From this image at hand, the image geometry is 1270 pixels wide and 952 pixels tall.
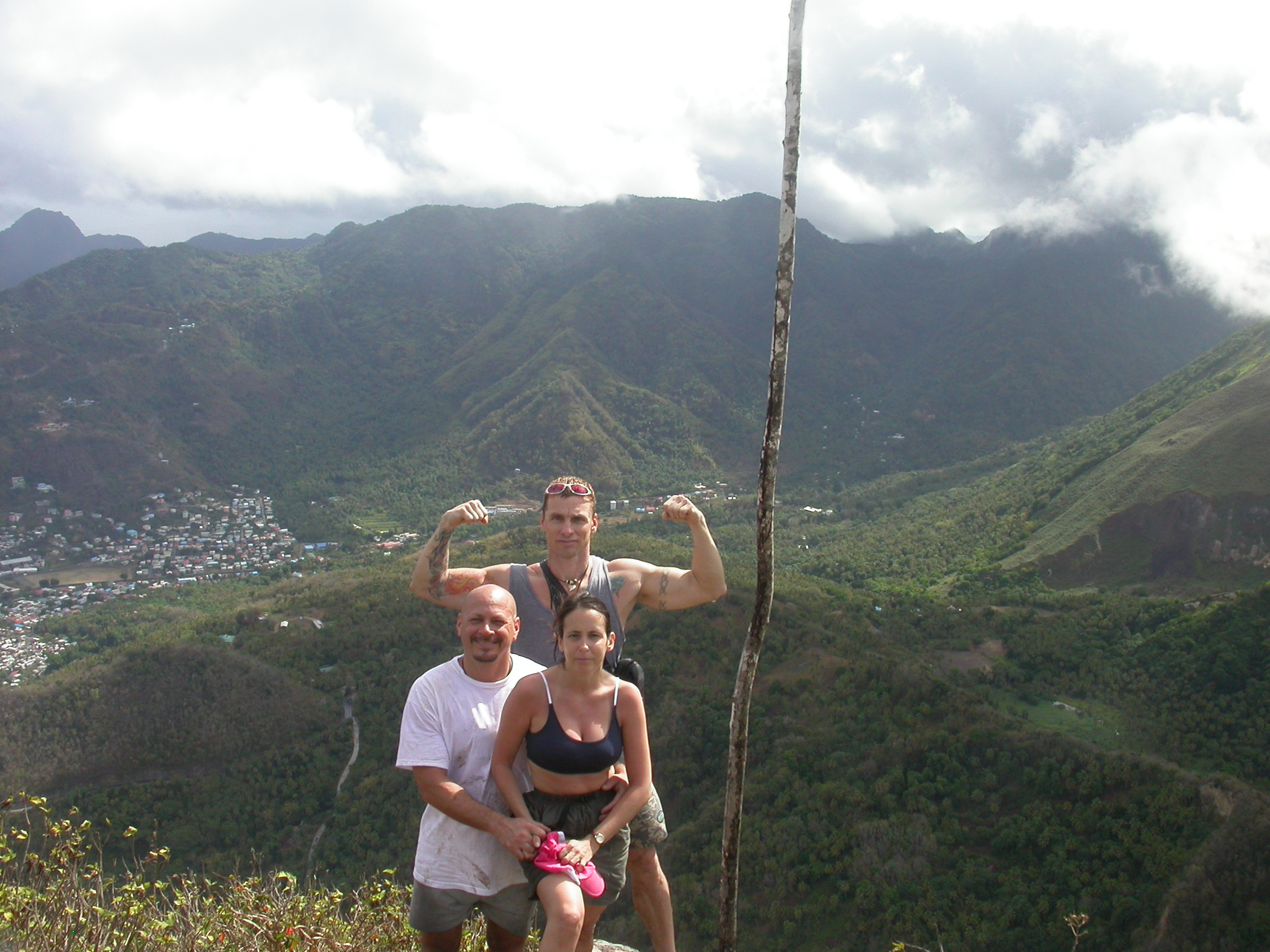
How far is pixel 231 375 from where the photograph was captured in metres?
105

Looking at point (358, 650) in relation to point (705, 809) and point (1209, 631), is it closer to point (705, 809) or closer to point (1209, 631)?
point (705, 809)

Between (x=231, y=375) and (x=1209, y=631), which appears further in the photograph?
(x=231, y=375)

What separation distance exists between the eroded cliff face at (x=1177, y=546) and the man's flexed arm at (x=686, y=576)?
42.7 metres

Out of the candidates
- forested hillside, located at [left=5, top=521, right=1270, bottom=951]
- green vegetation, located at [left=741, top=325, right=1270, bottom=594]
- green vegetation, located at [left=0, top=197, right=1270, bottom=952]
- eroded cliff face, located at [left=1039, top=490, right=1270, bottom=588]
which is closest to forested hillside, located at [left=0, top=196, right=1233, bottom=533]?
green vegetation, located at [left=0, top=197, right=1270, bottom=952]

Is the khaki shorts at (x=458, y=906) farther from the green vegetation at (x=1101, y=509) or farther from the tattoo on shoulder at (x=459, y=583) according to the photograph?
the green vegetation at (x=1101, y=509)

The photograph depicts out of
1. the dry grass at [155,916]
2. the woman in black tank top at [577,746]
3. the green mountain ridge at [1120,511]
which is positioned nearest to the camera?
the woman in black tank top at [577,746]

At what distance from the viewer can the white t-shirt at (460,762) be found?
155 inches

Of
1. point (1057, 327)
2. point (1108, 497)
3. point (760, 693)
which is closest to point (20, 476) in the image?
point (760, 693)

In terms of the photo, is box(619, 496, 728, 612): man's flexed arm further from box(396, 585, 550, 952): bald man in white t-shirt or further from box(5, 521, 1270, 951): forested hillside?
box(5, 521, 1270, 951): forested hillside

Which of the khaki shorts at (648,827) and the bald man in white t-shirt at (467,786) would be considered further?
the khaki shorts at (648,827)

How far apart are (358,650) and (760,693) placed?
17458 millimetres

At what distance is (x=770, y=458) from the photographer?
3834mm

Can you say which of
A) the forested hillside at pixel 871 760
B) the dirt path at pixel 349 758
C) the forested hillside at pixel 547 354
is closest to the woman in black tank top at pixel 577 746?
the forested hillside at pixel 871 760

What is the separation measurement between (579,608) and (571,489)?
959 millimetres
